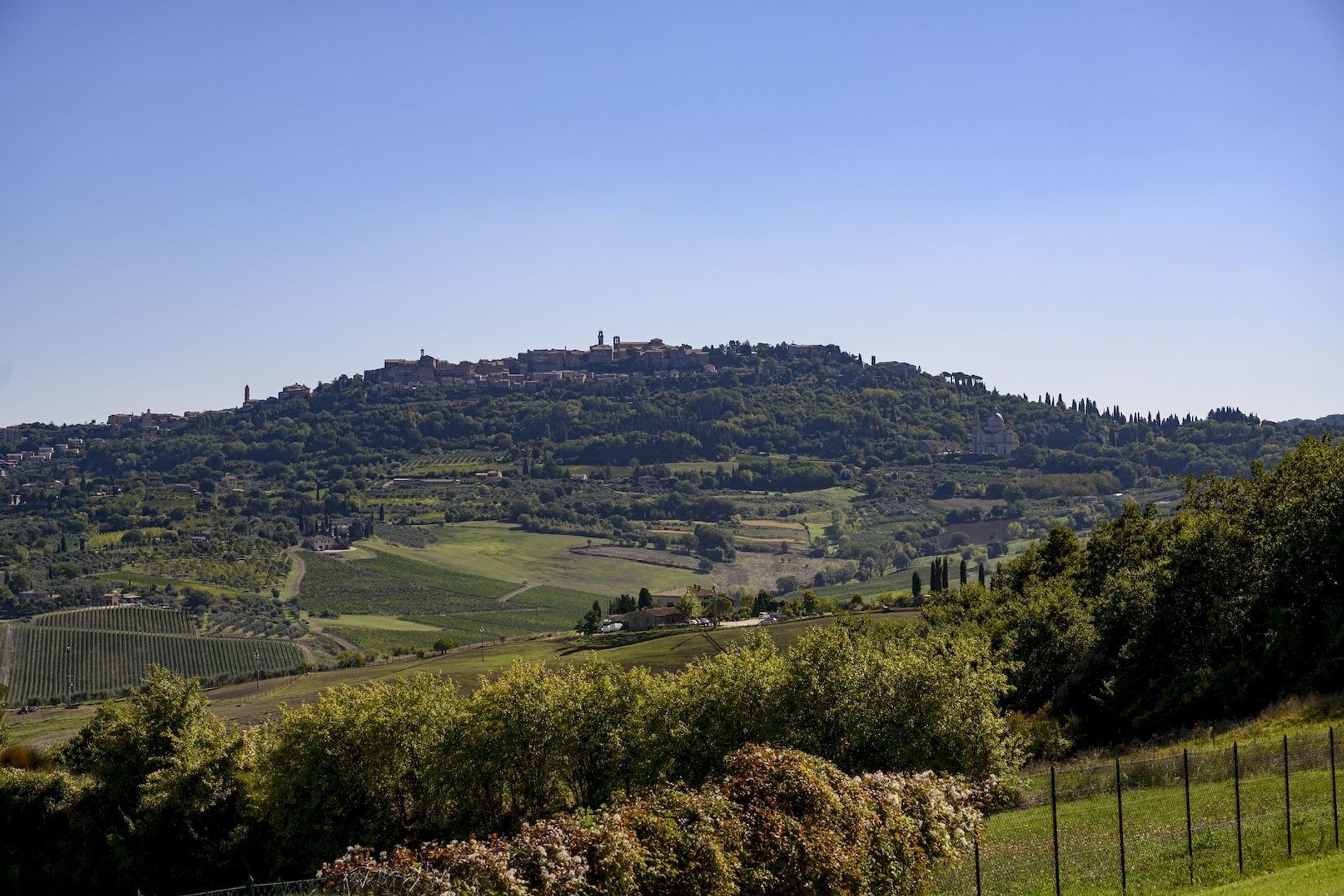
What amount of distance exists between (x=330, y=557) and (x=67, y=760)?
130651 mm

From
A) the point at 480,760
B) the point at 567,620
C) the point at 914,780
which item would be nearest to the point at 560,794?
the point at 480,760

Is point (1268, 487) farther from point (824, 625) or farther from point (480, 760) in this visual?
point (824, 625)

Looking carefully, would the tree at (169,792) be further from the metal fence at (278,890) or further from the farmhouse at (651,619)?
the farmhouse at (651,619)

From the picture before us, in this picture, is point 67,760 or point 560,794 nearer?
point 560,794

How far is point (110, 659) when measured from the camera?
120 meters

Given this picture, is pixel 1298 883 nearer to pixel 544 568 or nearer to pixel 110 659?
pixel 110 659

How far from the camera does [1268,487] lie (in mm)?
51406

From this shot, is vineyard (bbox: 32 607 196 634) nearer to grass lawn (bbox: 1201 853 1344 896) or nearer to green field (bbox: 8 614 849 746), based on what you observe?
green field (bbox: 8 614 849 746)

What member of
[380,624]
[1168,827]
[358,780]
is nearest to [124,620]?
[380,624]

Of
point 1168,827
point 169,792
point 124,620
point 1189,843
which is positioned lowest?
point 124,620

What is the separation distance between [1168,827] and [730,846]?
9011mm

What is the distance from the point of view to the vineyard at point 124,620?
128750 millimetres

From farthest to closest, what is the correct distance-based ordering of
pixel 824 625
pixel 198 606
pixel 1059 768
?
1. pixel 198 606
2. pixel 824 625
3. pixel 1059 768

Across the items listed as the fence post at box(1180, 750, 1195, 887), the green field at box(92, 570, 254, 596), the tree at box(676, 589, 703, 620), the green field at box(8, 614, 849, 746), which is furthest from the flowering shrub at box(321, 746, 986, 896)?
the green field at box(92, 570, 254, 596)
